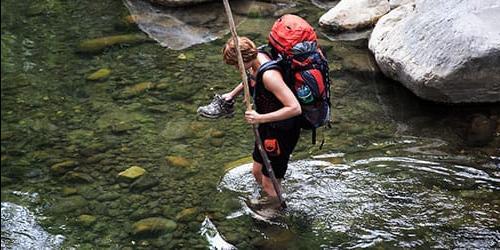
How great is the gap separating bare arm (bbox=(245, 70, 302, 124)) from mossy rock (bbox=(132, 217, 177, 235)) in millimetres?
1418

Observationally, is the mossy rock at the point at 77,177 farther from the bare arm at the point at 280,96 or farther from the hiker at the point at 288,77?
the bare arm at the point at 280,96

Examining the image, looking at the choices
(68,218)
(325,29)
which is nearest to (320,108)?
(68,218)

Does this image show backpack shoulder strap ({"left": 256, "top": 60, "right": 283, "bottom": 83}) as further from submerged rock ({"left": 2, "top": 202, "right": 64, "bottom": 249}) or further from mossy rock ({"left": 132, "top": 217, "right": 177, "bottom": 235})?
submerged rock ({"left": 2, "top": 202, "right": 64, "bottom": 249})

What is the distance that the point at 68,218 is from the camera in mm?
5676

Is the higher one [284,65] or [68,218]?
[284,65]

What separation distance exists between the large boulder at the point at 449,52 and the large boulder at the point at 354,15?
146cm

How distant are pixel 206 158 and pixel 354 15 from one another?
12.7ft

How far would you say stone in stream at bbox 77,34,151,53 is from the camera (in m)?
9.12

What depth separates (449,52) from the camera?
6.92 m

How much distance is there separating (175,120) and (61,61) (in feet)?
7.65

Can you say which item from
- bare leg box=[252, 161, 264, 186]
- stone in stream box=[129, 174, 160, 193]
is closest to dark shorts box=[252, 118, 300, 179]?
bare leg box=[252, 161, 264, 186]

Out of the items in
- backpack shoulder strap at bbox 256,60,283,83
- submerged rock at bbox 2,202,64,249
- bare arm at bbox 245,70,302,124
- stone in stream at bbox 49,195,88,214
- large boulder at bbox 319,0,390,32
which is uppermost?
backpack shoulder strap at bbox 256,60,283,83

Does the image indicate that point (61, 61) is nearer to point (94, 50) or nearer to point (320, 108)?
point (94, 50)

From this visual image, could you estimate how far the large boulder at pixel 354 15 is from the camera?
368 inches
